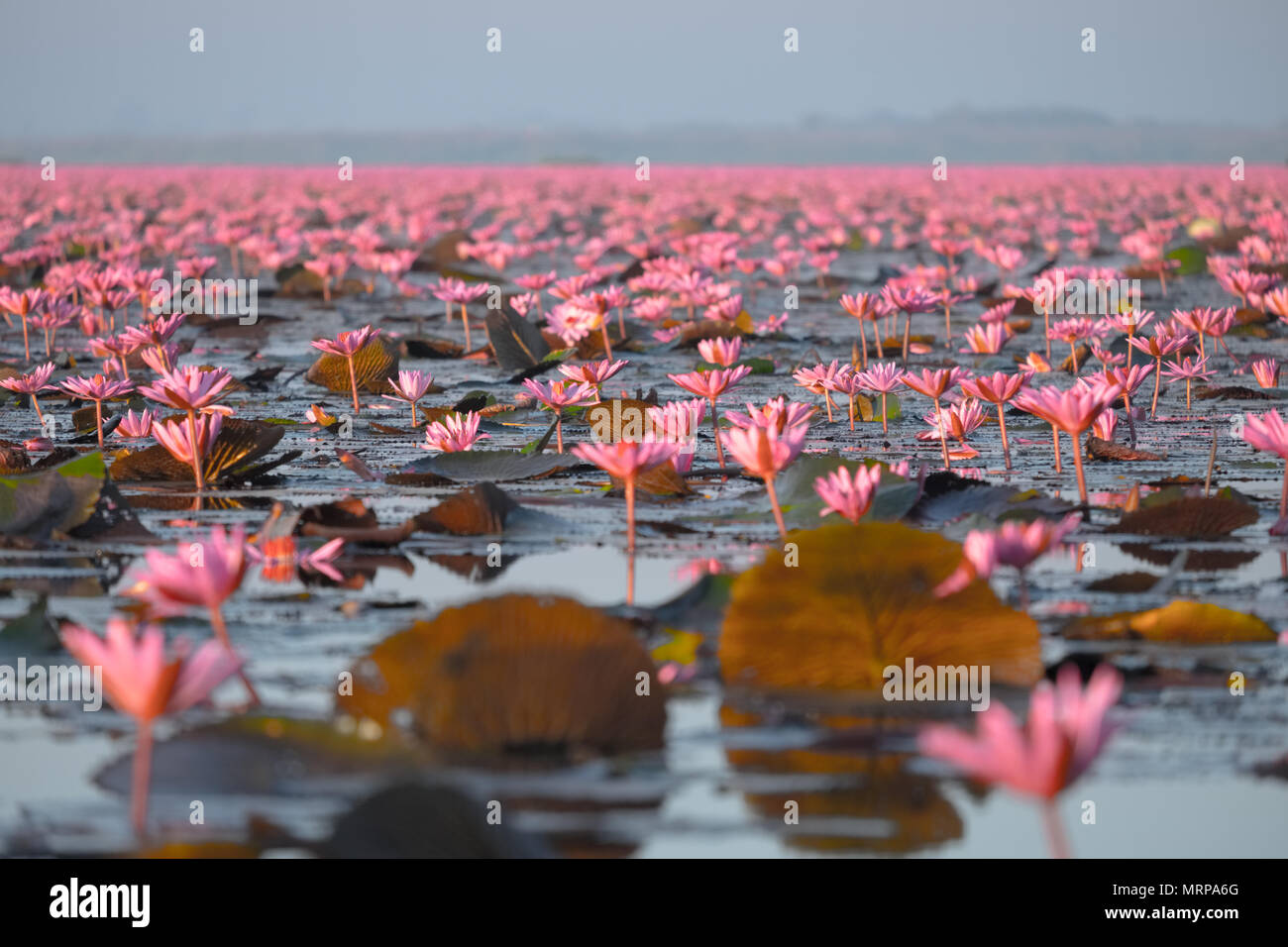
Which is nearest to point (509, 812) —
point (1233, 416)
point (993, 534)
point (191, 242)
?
point (993, 534)

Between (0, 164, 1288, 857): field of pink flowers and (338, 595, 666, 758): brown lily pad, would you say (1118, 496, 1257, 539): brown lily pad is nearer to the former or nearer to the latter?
(0, 164, 1288, 857): field of pink flowers

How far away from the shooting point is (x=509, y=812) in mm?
2156

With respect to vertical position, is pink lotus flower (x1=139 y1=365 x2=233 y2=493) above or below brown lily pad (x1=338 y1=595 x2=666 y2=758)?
above

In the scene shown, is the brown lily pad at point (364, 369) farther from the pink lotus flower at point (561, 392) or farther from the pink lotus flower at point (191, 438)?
the pink lotus flower at point (191, 438)

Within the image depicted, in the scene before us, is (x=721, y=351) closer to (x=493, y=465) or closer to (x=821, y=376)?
(x=821, y=376)

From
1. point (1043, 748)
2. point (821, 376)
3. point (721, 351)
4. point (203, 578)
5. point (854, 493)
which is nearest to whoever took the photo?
point (1043, 748)

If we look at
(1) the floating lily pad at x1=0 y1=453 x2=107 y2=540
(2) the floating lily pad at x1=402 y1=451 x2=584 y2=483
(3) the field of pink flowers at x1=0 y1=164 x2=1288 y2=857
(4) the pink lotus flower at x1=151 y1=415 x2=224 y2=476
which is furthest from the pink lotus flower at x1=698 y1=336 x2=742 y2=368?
(1) the floating lily pad at x1=0 y1=453 x2=107 y2=540

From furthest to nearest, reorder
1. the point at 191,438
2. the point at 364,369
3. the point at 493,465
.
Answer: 1. the point at 364,369
2. the point at 493,465
3. the point at 191,438

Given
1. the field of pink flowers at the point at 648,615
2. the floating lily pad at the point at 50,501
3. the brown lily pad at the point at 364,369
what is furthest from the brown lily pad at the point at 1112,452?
the brown lily pad at the point at 364,369

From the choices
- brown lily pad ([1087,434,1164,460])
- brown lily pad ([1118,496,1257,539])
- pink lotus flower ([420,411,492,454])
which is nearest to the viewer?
brown lily pad ([1118,496,1257,539])

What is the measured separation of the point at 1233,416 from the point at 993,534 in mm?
4110

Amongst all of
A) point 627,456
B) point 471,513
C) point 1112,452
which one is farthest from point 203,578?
point 1112,452

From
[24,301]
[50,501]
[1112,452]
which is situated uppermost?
[24,301]
